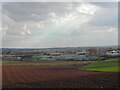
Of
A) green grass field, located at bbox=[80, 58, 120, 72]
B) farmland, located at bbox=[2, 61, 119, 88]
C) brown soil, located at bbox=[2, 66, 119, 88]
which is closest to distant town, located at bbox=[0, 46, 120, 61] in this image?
green grass field, located at bbox=[80, 58, 120, 72]

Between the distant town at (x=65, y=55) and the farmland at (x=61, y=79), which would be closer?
the farmland at (x=61, y=79)

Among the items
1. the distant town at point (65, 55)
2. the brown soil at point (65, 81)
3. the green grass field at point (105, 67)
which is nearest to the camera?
the brown soil at point (65, 81)

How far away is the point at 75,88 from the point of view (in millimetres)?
12758

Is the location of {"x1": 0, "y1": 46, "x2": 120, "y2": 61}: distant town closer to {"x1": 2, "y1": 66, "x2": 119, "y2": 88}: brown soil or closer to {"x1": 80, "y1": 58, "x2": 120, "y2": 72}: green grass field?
{"x1": 80, "y1": 58, "x2": 120, "y2": 72}: green grass field

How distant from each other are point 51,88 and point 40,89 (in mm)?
681

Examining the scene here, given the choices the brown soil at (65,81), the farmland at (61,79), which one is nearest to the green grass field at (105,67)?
the farmland at (61,79)

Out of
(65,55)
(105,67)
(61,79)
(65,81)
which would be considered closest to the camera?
(65,81)

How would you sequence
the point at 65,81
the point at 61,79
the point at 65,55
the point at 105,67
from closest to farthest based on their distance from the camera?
the point at 65,81, the point at 61,79, the point at 105,67, the point at 65,55

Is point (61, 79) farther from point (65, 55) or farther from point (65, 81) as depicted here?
point (65, 55)

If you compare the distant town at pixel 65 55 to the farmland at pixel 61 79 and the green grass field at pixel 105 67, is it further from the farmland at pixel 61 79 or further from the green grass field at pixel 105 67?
the farmland at pixel 61 79

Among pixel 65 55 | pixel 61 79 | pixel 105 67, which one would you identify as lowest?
pixel 61 79

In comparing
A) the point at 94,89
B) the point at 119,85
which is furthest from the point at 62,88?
the point at 119,85

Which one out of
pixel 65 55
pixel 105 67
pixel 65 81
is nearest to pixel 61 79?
pixel 65 81

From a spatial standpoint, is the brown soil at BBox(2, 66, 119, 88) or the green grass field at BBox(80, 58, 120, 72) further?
the green grass field at BBox(80, 58, 120, 72)
